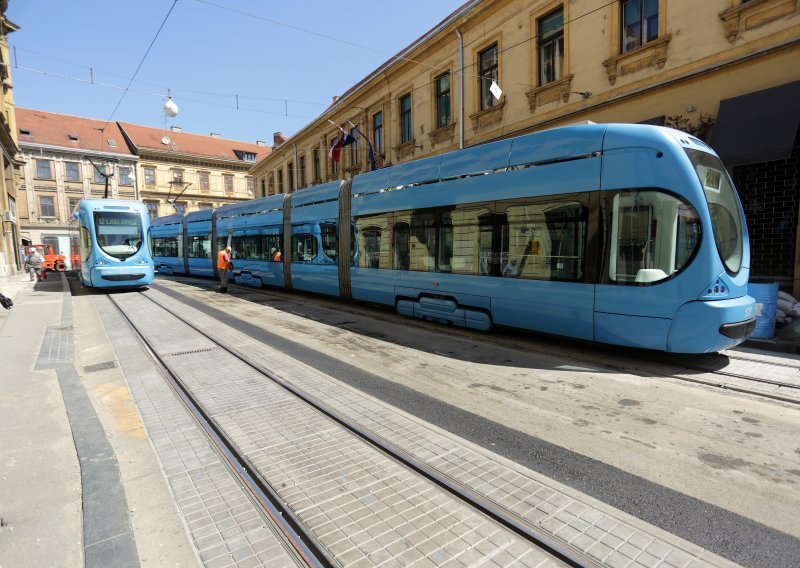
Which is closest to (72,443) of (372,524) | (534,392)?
(372,524)

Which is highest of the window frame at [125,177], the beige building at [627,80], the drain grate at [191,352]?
the window frame at [125,177]

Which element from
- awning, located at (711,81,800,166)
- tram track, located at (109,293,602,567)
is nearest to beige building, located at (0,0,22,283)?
tram track, located at (109,293,602,567)

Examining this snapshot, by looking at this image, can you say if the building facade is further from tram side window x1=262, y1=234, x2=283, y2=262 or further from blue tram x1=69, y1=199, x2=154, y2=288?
tram side window x1=262, y1=234, x2=283, y2=262

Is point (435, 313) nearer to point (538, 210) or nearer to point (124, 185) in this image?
point (538, 210)

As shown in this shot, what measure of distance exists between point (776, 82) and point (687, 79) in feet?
5.97

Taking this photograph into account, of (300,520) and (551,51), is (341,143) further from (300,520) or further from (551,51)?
(300,520)

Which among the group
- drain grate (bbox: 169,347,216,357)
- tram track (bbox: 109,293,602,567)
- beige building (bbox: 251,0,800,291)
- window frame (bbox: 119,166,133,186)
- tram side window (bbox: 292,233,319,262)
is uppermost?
window frame (bbox: 119,166,133,186)

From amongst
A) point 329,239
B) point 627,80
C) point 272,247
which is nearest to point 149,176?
point 272,247

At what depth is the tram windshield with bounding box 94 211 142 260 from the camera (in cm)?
1409

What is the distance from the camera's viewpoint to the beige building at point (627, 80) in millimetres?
8852

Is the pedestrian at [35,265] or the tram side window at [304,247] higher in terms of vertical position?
the tram side window at [304,247]

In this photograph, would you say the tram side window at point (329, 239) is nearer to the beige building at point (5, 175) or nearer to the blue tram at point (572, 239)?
the blue tram at point (572, 239)

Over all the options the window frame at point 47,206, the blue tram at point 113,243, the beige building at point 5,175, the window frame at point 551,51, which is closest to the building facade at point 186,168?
the window frame at point 47,206

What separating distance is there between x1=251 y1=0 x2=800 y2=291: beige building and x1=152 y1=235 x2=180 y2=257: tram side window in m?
12.7
